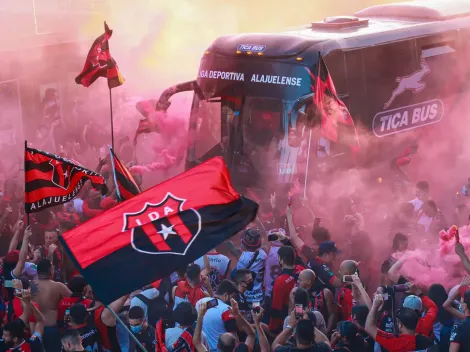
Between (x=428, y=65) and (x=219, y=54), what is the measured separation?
3170 mm

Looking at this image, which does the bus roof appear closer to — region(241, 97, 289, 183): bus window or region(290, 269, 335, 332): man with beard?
region(241, 97, 289, 183): bus window

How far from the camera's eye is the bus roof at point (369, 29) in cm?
1118

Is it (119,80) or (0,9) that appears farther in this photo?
(0,9)

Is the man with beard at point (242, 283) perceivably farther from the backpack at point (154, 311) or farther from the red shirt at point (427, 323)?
the red shirt at point (427, 323)

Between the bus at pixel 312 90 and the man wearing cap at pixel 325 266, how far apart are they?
3.00 m

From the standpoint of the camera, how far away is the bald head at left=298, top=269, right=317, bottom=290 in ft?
23.2

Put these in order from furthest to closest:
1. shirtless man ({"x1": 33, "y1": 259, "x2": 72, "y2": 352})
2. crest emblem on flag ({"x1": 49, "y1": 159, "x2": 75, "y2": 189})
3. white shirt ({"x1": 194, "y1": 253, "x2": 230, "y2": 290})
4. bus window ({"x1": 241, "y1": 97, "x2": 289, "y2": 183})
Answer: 1. bus window ({"x1": 241, "y1": 97, "x2": 289, "y2": 183})
2. white shirt ({"x1": 194, "y1": 253, "x2": 230, "y2": 290})
3. shirtless man ({"x1": 33, "y1": 259, "x2": 72, "y2": 352})
4. crest emblem on flag ({"x1": 49, "y1": 159, "x2": 75, "y2": 189})

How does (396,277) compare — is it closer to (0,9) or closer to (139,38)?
(139,38)

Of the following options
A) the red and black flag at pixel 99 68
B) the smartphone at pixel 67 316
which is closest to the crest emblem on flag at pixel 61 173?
the smartphone at pixel 67 316

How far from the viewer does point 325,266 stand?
767cm

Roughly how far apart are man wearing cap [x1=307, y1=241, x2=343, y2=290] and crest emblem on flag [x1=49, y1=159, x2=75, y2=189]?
2.34 metres

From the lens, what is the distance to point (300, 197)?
10.8 metres

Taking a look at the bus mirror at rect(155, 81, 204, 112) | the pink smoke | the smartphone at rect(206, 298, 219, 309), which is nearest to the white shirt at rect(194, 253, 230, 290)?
the smartphone at rect(206, 298, 219, 309)

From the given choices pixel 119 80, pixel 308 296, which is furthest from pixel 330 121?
pixel 119 80
